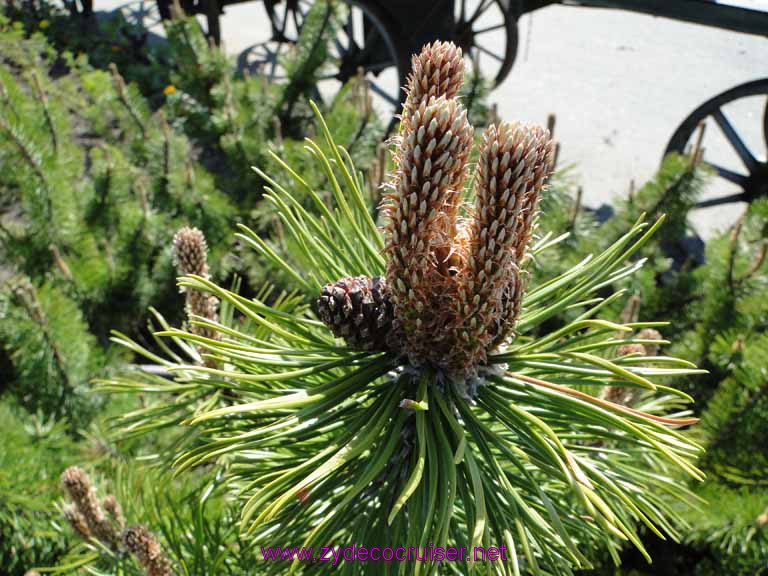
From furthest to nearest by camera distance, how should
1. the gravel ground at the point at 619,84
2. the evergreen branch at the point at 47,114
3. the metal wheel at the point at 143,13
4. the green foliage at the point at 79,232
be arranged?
1. the metal wheel at the point at 143,13
2. the gravel ground at the point at 619,84
3. the evergreen branch at the point at 47,114
4. the green foliage at the point at 79,232

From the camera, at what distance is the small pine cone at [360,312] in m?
0.51

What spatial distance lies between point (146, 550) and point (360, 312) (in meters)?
0.34

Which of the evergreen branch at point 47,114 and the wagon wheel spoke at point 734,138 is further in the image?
the wagon wheel spoke at point 734,138

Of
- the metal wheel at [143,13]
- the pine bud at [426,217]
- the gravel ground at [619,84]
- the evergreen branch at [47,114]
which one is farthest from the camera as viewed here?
the metal wheel at [143,13]

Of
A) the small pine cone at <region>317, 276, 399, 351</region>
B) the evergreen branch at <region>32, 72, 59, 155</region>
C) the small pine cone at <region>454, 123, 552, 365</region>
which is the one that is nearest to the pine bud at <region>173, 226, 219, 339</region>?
the small pine cone at <region>317, 276, 399, 351</region>

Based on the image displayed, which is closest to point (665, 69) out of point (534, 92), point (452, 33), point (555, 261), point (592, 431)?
point (534, 92)

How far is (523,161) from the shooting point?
41cm

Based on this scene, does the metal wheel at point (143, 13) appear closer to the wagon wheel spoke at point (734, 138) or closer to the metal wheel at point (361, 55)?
the metal wheel at point (361, 55)

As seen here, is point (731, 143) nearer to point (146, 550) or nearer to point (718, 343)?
point (718, 343)

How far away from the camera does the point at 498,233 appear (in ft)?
1.44

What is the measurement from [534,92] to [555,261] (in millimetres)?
2957

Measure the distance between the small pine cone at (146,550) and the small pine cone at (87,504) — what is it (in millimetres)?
57

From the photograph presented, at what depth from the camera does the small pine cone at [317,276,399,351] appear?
51 centimetres

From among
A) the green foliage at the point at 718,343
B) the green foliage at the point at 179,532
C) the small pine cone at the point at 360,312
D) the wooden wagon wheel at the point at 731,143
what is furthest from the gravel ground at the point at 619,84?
the small pine cone at the point at 360,312
